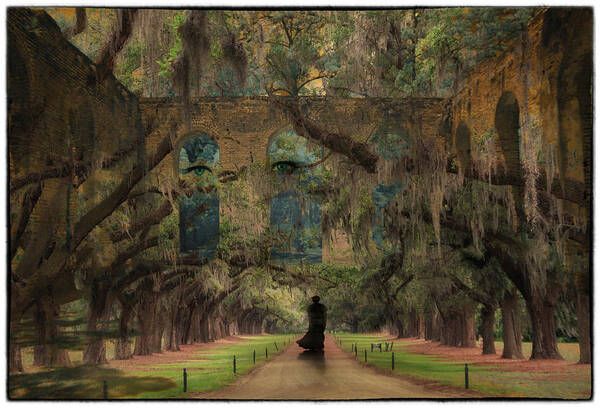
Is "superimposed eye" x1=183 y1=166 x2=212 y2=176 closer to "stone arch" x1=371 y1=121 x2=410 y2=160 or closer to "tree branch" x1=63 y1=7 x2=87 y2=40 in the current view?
"tree branch" x1=63 y1=7 x2=87 y2=40

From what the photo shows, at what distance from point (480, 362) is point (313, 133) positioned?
6051 millimetres

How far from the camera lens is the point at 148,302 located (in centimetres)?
1655

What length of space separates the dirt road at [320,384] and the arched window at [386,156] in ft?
8.99

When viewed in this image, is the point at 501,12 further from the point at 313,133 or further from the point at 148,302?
the point at 148,302

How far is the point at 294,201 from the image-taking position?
38.1 feet

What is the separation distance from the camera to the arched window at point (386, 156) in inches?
395

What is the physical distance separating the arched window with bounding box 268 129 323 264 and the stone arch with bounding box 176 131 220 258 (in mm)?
1292

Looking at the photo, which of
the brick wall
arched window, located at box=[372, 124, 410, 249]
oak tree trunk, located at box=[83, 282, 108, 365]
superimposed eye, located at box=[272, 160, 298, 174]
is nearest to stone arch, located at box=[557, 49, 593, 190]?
the brick wall

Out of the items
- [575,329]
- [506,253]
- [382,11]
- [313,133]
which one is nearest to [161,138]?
[313,133]

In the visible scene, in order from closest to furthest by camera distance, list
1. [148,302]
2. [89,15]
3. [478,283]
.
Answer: [89,15], [478,283], [148,302]

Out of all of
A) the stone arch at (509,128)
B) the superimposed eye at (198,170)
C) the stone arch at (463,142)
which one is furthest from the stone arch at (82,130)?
the stone arch at (509,128)

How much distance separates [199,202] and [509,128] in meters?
6.34

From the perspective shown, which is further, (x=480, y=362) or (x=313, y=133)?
(x=480, y=362)

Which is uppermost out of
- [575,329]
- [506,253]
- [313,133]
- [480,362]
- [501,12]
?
[501,12]
